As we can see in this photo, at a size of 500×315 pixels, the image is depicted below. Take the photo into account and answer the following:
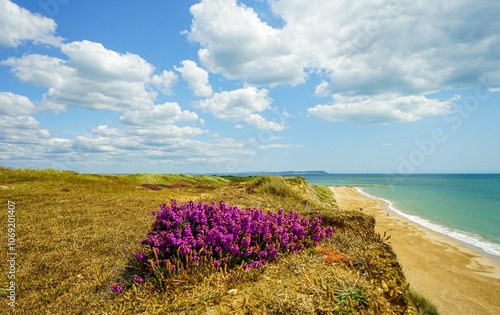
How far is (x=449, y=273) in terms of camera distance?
1466 centimetres

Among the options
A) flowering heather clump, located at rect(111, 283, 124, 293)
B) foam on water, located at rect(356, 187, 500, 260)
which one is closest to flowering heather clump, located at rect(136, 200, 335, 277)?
flowering heather clump, located at rect(111, 283, 124, 293)

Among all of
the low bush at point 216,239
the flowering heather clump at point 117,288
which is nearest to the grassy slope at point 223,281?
the flowering heather clump at point 117,288

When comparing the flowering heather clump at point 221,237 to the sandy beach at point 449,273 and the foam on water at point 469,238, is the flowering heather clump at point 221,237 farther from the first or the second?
the foam on water at point 469,238

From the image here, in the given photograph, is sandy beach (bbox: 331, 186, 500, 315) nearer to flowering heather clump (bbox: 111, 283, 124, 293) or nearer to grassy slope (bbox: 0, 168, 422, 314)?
grassy slope (bbox: 0, 168, 422, 314)

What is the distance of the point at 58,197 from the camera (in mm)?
13242

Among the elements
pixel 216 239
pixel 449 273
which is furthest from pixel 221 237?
pixel 449 273

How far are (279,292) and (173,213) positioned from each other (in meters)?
2.23

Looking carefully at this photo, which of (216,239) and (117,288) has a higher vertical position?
(216,239)

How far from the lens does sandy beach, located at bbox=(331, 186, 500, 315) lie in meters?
11.1

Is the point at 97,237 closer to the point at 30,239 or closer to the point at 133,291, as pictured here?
the point at 30,239

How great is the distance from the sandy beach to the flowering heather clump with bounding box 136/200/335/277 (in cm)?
563

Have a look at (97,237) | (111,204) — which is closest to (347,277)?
(97,237)

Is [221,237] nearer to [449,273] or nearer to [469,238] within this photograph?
[449,273]

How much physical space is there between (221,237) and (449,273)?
15.8 metres
